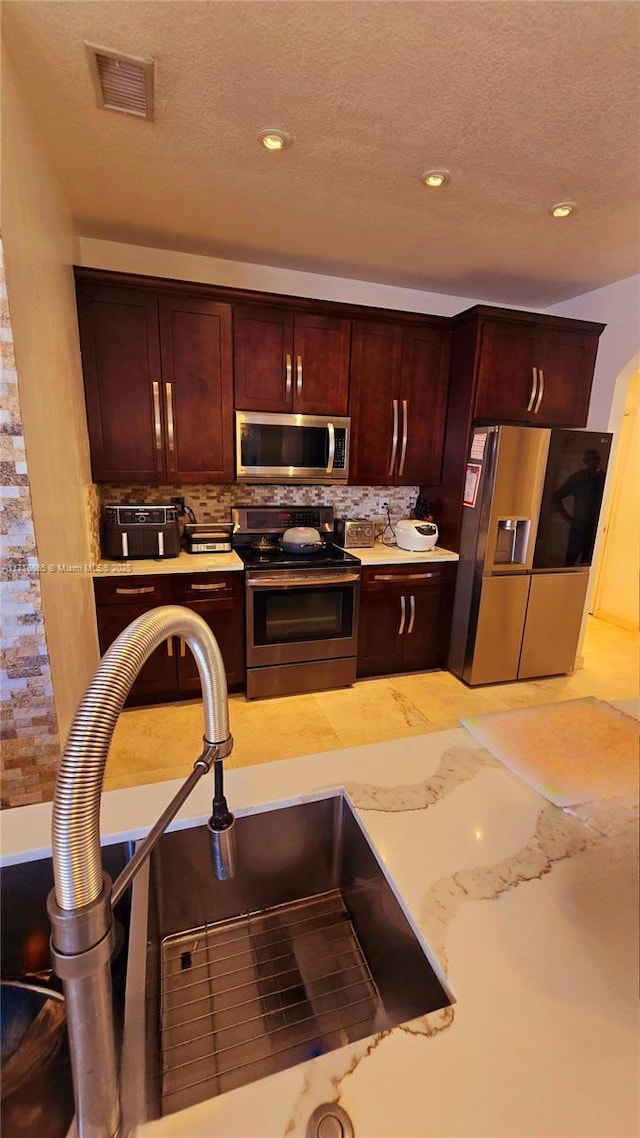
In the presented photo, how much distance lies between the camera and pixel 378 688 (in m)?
3.10

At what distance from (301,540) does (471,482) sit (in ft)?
3.66

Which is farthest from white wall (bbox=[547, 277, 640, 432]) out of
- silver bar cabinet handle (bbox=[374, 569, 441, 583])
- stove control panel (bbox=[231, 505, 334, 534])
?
stove control panel (bbox=[231, 505, 334, 534])

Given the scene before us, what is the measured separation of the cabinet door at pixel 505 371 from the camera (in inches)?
116

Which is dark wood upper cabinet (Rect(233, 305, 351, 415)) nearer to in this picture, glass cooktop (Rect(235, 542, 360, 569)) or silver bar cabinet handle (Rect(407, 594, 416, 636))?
glass cooktop (Rect(235, 542, 360, 569))

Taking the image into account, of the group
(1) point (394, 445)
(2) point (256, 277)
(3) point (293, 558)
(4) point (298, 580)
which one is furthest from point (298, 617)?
(2) point (256, 277)

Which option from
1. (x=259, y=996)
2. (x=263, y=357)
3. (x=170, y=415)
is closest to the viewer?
(x=259, y=996)

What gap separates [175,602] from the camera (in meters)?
2.60

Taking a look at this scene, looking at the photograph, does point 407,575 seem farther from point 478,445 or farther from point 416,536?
point 478,445

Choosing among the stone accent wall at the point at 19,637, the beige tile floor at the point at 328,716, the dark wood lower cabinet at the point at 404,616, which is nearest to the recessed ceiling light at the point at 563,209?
the dark wood lower cabinet at the point at 404,616

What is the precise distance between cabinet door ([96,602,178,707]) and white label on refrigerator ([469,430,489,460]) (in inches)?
82.7

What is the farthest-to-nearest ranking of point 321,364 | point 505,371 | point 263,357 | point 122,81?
point 505,371 → point 321,364 → point 263,357 → point 122,81

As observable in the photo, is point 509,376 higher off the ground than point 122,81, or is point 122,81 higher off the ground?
point 122,81

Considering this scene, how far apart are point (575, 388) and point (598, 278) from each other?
24.9 inches

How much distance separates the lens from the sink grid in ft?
2.53
